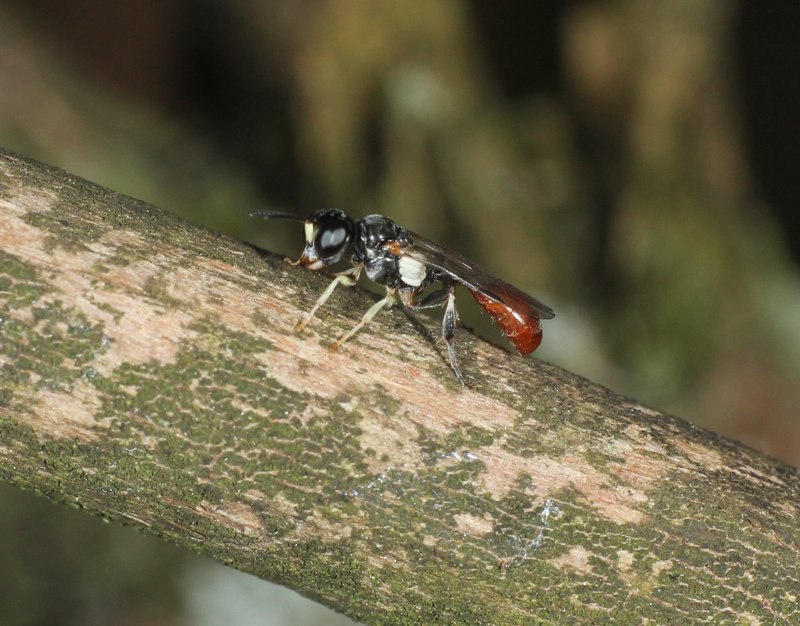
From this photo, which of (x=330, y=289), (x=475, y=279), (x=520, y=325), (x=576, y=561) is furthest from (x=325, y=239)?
(x=576, y=561)

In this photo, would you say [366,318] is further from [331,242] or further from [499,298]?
[499,298]

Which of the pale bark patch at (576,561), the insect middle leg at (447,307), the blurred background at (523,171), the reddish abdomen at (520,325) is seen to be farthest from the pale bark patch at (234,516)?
the blurred background at (523,171)

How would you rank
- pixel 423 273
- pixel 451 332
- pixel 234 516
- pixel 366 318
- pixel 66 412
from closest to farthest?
pixel 66 412, pixel 234 516, pixel 366 318, pixel 451 332, pixel 423 273

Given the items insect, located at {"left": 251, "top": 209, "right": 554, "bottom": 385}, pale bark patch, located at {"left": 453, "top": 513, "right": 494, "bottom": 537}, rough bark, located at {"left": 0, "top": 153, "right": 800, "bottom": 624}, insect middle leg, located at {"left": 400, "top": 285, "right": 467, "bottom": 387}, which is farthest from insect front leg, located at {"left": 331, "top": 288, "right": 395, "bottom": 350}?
pale bark patch, located at {"left": 453, "top": 513, "right": 494, "bottom": 537}

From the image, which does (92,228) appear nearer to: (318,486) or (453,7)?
(318,486)

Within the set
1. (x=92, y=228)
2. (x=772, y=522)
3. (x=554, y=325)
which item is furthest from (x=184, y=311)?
(x=554, y=325)

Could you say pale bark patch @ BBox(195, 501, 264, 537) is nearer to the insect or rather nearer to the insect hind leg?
the insect hind leg

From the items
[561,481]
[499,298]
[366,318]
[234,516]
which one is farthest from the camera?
[499,298]

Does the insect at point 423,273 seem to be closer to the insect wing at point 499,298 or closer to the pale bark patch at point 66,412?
the insect wing at point 499,298
